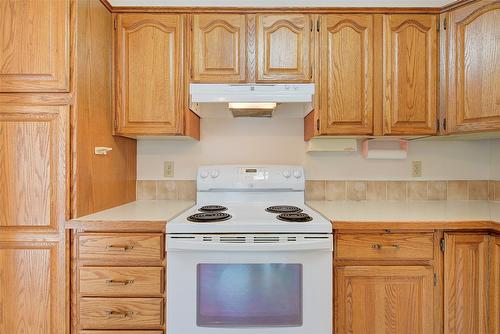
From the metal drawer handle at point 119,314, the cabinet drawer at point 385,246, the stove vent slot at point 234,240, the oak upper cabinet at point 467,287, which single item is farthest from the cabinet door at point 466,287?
the metal drawer handle at point 119,314

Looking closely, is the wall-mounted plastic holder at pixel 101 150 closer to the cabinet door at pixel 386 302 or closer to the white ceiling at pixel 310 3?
the white ceiling at pixel 310 3

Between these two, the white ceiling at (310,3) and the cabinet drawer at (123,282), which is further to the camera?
the white ceiling at (310,3)

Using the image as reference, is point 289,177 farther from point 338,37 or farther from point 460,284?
point 460,284

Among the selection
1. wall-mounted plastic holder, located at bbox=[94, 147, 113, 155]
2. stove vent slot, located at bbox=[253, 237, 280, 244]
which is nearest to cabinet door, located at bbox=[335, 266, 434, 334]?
stove vent slot, located at bbox=[253, 237, 280, 244]

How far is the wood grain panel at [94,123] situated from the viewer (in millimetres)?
1433

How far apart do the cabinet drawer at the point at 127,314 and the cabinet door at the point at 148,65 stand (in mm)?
1020

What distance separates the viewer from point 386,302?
4.58 feet

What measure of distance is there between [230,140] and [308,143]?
56 centimetres

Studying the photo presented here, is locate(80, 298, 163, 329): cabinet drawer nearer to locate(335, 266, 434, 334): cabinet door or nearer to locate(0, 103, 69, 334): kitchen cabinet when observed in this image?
locate(0, 103, 69, 334): kitchen cabinet

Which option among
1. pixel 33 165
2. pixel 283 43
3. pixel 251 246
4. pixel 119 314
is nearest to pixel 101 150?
pixel 33 165

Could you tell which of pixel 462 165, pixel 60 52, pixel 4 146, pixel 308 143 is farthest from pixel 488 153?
pixel 4 146

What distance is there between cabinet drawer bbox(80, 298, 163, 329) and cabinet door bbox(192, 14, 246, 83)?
4.10 feet

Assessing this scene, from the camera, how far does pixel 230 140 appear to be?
2090 millimetres

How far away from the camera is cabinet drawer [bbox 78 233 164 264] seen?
1379 mm
